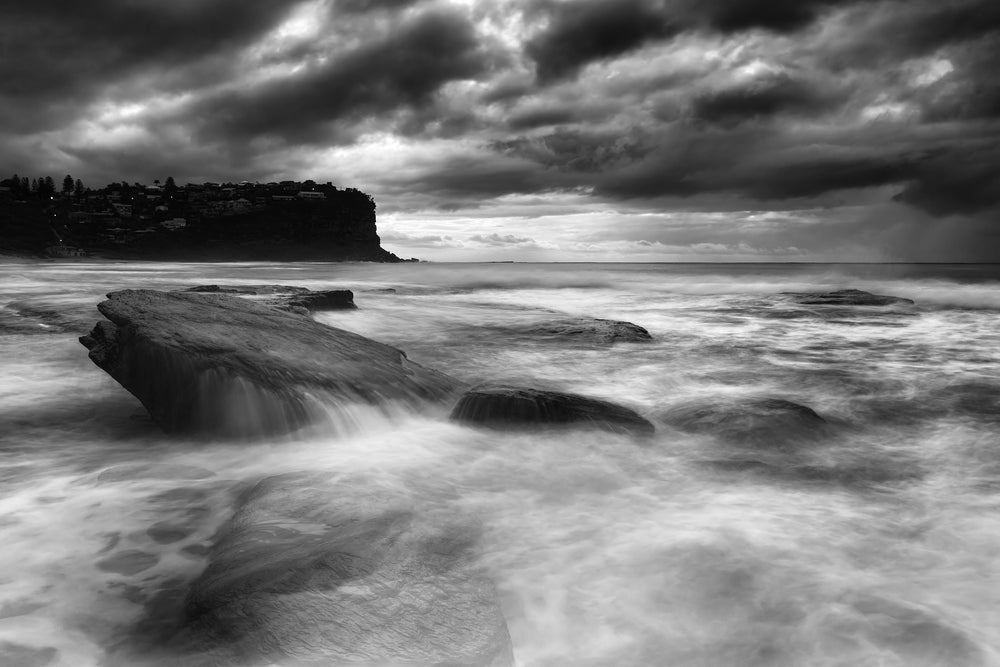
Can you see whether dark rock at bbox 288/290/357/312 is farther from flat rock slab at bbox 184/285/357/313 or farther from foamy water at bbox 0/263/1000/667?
foamy water at bbox 0/263/1000/667

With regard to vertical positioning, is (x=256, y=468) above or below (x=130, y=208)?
below

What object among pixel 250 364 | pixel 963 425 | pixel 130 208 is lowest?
pixel 963 425

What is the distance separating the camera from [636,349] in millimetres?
10156

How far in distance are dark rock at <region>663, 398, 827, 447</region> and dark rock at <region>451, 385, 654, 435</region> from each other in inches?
21.5

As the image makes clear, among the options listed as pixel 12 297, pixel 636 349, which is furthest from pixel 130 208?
pixel 636 349

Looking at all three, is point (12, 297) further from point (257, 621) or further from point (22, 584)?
point (257, 621)

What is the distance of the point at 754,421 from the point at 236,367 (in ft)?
14.5

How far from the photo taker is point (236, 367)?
4836mm

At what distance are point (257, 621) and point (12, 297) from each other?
61.3ft

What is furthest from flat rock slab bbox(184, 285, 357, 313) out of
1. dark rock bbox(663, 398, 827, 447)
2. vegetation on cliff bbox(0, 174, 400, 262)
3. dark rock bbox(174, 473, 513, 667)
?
vegetation on cliff bbox(0, 174, 400, 262)

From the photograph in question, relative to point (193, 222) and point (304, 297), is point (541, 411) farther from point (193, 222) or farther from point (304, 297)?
point (193, 222)

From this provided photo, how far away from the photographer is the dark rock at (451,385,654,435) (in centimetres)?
524

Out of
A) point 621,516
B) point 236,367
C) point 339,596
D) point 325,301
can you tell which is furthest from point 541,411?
point 325,301

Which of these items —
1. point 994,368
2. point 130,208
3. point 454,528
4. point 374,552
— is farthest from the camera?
point 130,208
